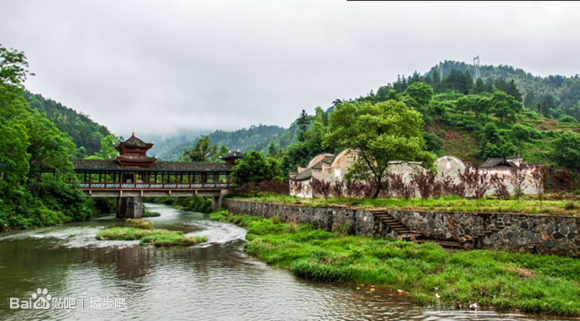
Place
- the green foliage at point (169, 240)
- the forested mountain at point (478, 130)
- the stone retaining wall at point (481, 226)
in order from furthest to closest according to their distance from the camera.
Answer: the forested mountain at point (478, 130) < the green foliage at point (169, 240) < the stone retaining wall at point (481, 226)

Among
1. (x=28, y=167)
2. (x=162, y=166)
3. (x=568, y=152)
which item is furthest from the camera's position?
(x=568, y=152)

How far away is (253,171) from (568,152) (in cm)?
4080

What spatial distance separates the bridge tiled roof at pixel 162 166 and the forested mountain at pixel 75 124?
46.2 m

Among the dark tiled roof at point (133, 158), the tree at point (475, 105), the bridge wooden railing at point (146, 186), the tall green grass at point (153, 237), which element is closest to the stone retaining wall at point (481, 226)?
the tall green grass at point (153, 237)

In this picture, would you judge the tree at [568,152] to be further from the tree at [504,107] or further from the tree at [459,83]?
the tree at [459,83]

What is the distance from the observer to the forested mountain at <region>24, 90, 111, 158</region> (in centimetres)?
9794

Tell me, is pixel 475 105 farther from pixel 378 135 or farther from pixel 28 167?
pixel 28 167

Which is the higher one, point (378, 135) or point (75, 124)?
point (75, 124)

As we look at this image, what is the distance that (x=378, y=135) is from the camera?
946 inches

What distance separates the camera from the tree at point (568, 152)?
4838 cm

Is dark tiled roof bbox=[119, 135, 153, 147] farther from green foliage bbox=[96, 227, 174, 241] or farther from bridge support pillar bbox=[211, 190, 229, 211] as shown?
green foliage bbox=[96, 227, 174, 241]

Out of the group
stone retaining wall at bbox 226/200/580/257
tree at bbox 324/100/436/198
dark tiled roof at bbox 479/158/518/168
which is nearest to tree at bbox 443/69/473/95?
dark tiled roof at bbox 479/158/518/168

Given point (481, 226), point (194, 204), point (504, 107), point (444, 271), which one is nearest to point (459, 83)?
point (504, 107)

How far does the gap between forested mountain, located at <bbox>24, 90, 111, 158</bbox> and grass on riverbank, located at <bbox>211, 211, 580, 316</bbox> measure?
80084 mm
